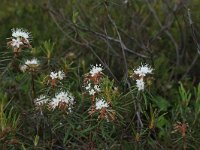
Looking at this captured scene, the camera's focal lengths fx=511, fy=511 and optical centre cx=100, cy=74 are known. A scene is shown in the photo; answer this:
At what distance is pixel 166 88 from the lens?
4016 mm

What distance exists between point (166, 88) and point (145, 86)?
155 centimetres

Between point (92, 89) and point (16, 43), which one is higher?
point (16, 43)

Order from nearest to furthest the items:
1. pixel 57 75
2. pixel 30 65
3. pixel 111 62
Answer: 1. pixel 57 75
2. pixel 30 65
3. pixel 111 62

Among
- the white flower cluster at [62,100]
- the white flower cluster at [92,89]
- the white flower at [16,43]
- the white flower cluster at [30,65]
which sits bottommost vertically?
the white flower cluster at [62,100]

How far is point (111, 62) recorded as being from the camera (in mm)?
4250

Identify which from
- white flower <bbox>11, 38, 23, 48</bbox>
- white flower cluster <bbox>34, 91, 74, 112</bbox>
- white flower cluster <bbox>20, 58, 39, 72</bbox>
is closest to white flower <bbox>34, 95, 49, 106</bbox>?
white flower cluster <bbox>34, 91, 74, 112</bbox>

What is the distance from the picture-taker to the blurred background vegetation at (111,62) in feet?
8.39

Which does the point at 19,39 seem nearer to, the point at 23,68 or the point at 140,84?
the point at 23,68

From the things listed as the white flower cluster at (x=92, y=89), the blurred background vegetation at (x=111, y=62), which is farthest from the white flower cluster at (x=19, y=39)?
the white flower cluster at (x=92, y=89)

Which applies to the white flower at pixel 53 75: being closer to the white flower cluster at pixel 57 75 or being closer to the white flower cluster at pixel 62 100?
the white flower cluster at pixel 57 75

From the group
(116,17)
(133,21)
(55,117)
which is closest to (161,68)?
(133,21)

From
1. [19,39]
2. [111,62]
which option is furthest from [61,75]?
[111,62]

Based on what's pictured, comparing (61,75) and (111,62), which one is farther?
(111,62)

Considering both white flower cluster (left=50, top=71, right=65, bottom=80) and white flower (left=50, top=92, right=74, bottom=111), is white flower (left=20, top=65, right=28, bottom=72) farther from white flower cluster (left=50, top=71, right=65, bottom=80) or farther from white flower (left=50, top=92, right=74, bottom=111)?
white flower (left=50, top=92, right=74, bottom=111)
